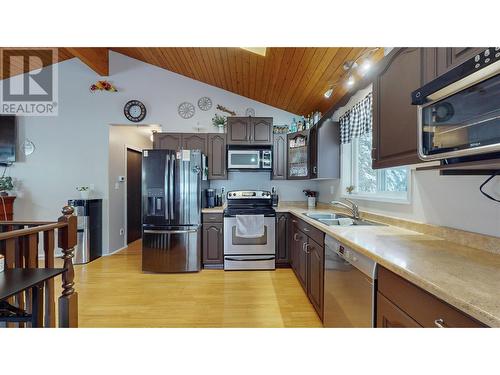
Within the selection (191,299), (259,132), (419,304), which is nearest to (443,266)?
(419,304)

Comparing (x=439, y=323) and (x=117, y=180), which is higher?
(x=117, y=180)

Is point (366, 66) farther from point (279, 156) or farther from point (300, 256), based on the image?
point (300, 256)

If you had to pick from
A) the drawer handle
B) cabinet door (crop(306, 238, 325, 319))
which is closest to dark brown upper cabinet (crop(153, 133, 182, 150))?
cabinet door (crop(306, 238, 325, 319))

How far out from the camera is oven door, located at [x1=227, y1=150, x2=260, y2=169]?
3.82 meters

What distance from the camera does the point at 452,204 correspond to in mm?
1402

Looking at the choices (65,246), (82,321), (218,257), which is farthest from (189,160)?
(82,321)

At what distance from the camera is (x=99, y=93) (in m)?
4.14

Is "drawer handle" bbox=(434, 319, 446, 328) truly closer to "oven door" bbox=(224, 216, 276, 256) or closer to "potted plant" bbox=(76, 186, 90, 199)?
"oven door" bbox=(224, 216, 276, 256)

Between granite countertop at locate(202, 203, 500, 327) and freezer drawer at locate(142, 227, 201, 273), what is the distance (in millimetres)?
2306

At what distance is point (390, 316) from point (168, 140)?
Result: 12.2ft

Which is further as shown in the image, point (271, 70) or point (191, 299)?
point (271, 70)

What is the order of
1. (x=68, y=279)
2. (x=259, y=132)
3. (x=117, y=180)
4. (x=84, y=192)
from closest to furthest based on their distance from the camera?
(x=68, y=279) < (x=259, y=132) < (x=84, y=192) < (x=117, y=180)
